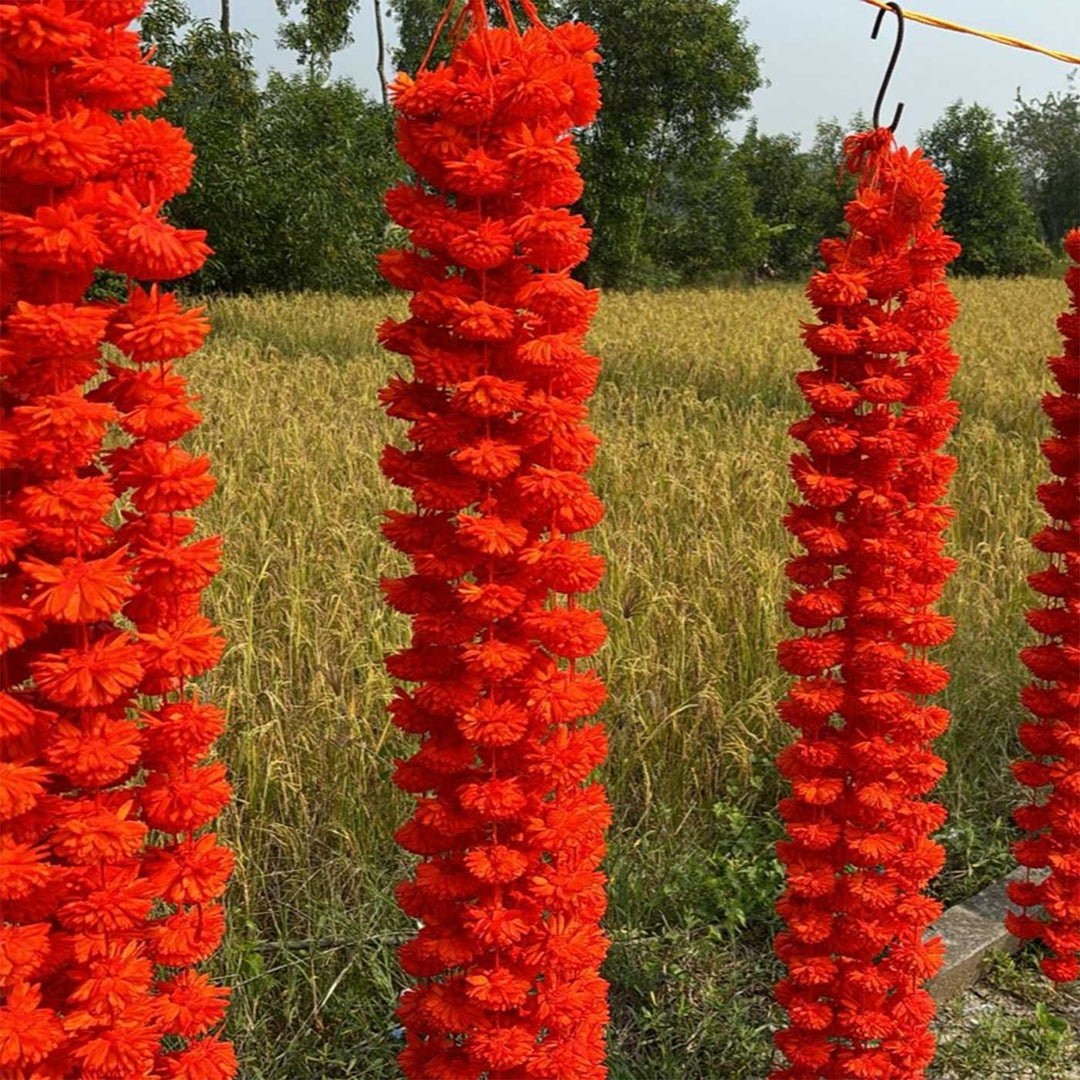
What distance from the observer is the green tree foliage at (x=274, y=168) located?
50.3 feet

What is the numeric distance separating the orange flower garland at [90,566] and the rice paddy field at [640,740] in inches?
46.5

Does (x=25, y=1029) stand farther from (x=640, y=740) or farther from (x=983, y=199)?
(x=983, y=199)

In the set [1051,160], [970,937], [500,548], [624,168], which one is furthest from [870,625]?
[1051,160]

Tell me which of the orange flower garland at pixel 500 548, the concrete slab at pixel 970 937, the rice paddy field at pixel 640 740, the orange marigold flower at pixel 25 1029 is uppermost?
the orange flower garland at pixel 500 548

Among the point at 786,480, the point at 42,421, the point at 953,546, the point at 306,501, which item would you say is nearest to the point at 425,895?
the point at 42,421

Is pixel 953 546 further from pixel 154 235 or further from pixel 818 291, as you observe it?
pixel 154 235

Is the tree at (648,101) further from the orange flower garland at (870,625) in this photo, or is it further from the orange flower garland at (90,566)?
the orange flower garland at (90,566)

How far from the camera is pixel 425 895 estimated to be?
52.9 inches

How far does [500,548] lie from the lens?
3.81 feet

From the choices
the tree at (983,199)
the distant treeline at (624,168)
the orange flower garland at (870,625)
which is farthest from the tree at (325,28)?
the orange flower garland at (870,625)

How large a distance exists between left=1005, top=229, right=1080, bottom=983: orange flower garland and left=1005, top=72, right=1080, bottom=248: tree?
120 ft

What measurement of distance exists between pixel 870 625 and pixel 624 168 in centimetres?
2347

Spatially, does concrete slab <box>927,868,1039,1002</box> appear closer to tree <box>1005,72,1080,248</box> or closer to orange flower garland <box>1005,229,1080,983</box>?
orange flower garland <box>1005,229,1080,983</box>

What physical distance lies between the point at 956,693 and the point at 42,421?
3.30 m
